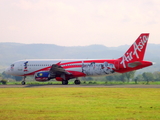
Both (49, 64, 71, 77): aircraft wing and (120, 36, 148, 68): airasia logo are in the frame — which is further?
(49, 64, 71, 77): aircraft wing

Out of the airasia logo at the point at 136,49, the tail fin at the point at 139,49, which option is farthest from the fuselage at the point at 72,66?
the tail fin at the point at 139,49

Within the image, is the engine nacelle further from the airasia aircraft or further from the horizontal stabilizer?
the horizontal stabilizer

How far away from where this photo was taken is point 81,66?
56.6 m

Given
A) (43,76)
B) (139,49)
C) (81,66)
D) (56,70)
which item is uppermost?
(139,49)

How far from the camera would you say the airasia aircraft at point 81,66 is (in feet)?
172

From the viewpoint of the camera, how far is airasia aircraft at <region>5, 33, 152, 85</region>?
52.4 meters

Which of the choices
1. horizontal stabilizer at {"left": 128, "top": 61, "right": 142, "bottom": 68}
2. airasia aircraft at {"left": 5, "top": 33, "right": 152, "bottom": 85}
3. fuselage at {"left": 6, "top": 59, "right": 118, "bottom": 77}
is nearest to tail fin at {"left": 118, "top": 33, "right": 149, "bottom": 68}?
airasia aircraft at {"left": 5, "top": 33, "right": 152, "bottom": 85}

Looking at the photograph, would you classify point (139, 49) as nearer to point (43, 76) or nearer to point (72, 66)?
point (72, 66)

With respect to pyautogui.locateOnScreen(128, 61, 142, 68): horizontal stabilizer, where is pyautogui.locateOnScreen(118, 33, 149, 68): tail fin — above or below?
above

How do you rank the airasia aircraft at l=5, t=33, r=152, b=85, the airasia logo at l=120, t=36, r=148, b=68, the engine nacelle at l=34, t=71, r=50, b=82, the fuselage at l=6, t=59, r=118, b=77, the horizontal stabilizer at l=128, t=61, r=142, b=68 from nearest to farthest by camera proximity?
the horizontal stabilizer at l=128, t=61, r=142, b=68 < the airasia logo at l=120, t=36, r=148, b=68 < the airasia aircraft at l=5, t=33, r=152, b=85 < the fuselage at l=6, t=59, r=118, b=77 < the engine nacelle at l=34, t=71, r=50, b=82

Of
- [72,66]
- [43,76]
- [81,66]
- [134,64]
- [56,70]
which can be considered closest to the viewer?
[134,64]

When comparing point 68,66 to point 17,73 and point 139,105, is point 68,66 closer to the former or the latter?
point 17,73

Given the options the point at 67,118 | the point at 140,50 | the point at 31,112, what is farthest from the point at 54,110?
the point at 140,50

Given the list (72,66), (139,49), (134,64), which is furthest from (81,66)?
(139,49)
